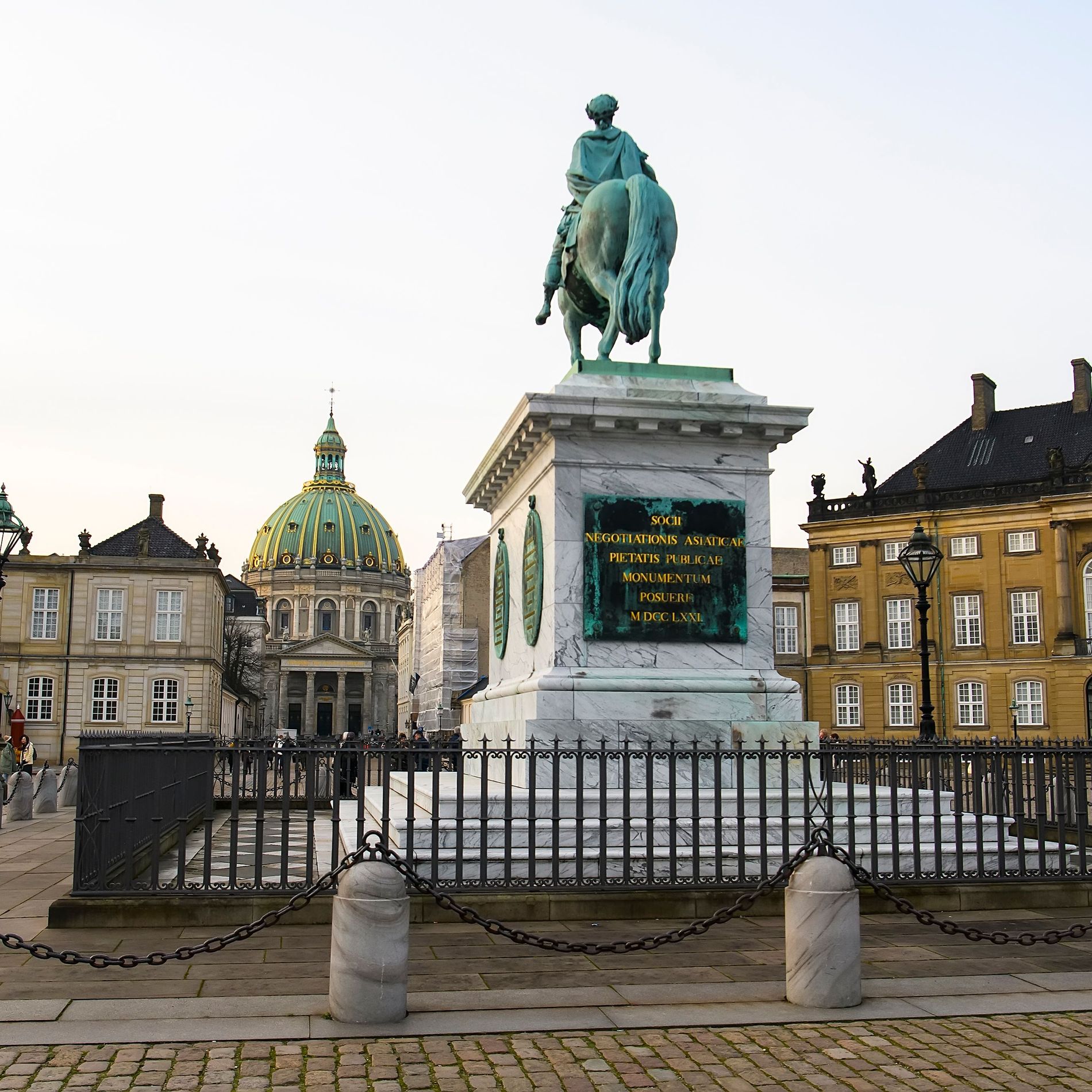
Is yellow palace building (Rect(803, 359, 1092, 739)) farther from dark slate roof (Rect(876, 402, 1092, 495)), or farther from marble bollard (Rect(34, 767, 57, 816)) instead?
marble bollard (Rect(34, 767, 57, 816))

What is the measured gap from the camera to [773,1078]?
6.13 metres

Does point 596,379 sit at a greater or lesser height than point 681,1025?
greater

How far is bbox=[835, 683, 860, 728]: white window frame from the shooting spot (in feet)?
222

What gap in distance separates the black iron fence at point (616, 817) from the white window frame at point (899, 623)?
5405cm

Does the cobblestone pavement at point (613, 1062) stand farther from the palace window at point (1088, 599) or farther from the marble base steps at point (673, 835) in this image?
the palace window at point (1088, 599)

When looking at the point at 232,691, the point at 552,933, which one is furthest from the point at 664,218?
the point at 232,691

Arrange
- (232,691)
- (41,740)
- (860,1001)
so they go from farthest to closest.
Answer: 1. (232,691)
2. (41,740)
3. (860,1001)

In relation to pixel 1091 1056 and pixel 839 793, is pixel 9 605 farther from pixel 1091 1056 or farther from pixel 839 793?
pixel 1091 1056

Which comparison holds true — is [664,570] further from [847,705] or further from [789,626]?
[789,626]

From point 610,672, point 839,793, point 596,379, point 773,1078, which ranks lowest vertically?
point 773,1078

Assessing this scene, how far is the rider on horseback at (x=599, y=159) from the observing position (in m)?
15.2

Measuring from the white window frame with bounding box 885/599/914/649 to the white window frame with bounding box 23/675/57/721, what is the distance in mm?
44530

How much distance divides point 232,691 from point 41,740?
2911 centimetres

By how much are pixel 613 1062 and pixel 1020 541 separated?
61490 millimetres
